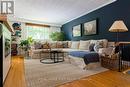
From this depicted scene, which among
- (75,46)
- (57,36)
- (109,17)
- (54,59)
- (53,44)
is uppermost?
(109,17)

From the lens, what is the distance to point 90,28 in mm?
5121

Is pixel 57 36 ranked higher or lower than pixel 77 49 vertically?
higher

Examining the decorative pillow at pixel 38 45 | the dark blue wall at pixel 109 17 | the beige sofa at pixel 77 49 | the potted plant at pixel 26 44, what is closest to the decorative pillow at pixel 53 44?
the beige sofa at pixel 77 49

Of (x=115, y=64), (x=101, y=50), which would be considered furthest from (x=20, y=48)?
(x=115, y=64)

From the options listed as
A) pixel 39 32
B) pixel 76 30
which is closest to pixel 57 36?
pixel 39 32

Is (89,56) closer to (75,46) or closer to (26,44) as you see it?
(75,46)

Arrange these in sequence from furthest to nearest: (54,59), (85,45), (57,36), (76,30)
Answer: (57,36) < (76,30) < (85,45) < (54,59)

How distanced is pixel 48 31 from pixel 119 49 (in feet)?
17.9

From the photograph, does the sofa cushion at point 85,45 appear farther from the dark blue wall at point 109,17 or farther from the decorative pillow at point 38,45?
the decorative pillow at point 38,45

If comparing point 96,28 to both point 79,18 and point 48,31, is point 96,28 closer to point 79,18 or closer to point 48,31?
point 79,18

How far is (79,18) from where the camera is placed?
6051 millimetres

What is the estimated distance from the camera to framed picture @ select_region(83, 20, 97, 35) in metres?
4.87

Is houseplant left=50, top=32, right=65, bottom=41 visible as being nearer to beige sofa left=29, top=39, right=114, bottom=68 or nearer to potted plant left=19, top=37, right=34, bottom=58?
beige sofa left=29, top=39, right=114, bottom=68

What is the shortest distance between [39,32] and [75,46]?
3.05 m
